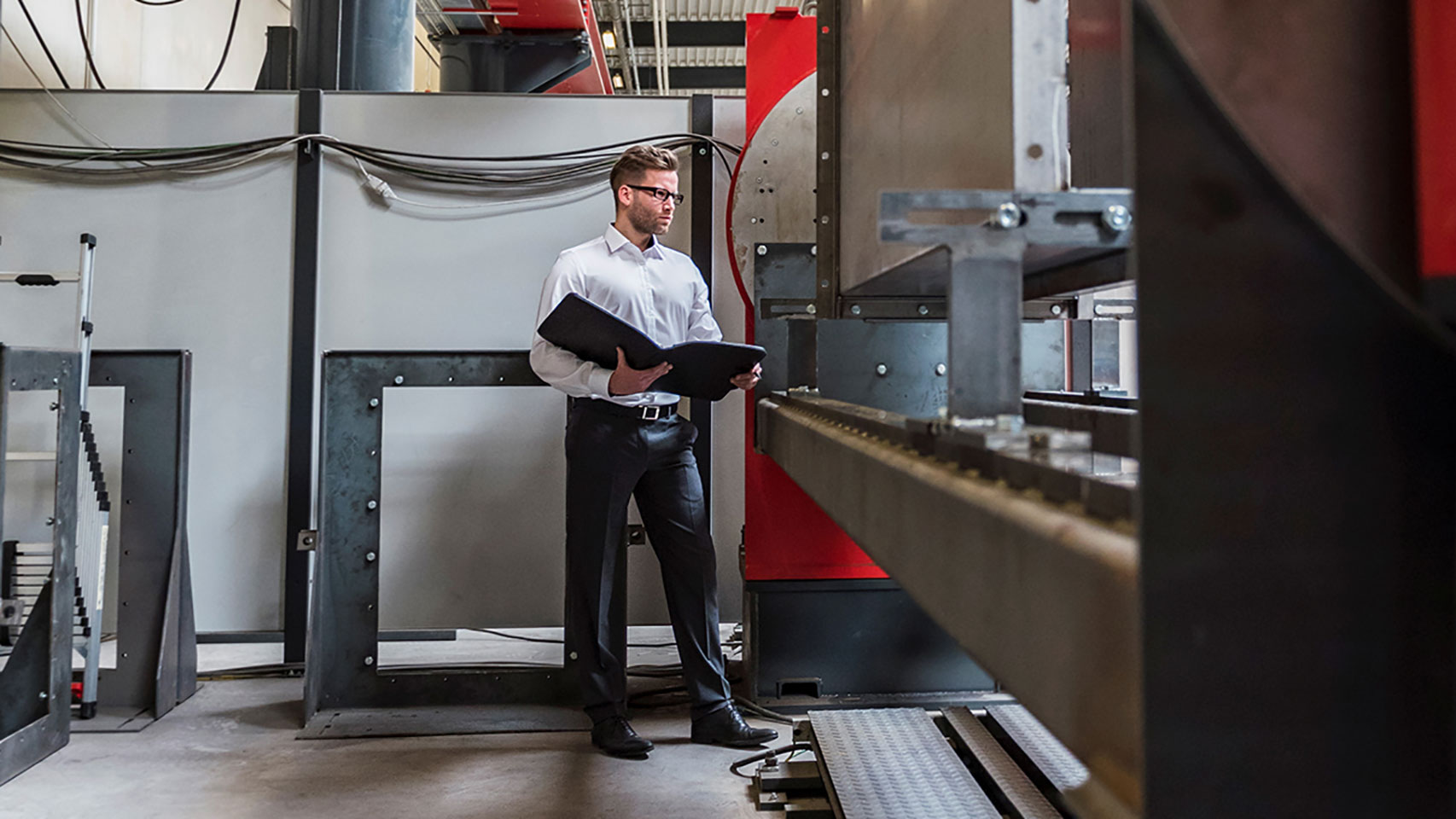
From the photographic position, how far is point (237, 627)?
10.2 ft

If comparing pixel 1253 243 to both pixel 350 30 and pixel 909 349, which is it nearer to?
pixel 909 349

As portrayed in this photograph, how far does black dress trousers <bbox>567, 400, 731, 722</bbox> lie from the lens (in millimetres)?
2365

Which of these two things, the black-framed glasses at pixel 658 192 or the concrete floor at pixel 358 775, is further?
the black-framed glasses at pixel 658 192

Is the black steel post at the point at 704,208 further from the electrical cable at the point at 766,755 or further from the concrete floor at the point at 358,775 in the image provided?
the electrical cable at the point at 766,755

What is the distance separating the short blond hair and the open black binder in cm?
52

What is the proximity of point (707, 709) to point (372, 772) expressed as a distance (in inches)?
29.9

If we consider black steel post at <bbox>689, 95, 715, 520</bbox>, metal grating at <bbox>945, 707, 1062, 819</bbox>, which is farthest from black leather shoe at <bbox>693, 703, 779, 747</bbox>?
black steel post at <bbox>689, 95, 715, 520</bbox>

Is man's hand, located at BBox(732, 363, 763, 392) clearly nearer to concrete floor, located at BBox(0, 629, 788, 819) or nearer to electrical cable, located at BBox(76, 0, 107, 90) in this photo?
concrete floor, located at BBox(0, 629, 788, 819)

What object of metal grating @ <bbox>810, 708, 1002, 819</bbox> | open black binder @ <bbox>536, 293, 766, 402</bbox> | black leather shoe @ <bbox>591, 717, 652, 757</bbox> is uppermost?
open black binder @ <bbox>536, 293, 766, 402</bbox>

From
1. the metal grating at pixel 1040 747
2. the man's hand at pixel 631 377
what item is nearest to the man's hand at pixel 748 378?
the man's hand at pixel 631 377

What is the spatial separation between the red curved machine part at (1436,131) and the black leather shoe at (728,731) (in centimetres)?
209

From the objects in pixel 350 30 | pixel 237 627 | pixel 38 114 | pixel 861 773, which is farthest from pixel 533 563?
pixel 38 114

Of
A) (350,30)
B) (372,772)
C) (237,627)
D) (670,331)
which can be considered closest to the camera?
(372,772)

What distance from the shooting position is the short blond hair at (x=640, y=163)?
2453 millimetres
